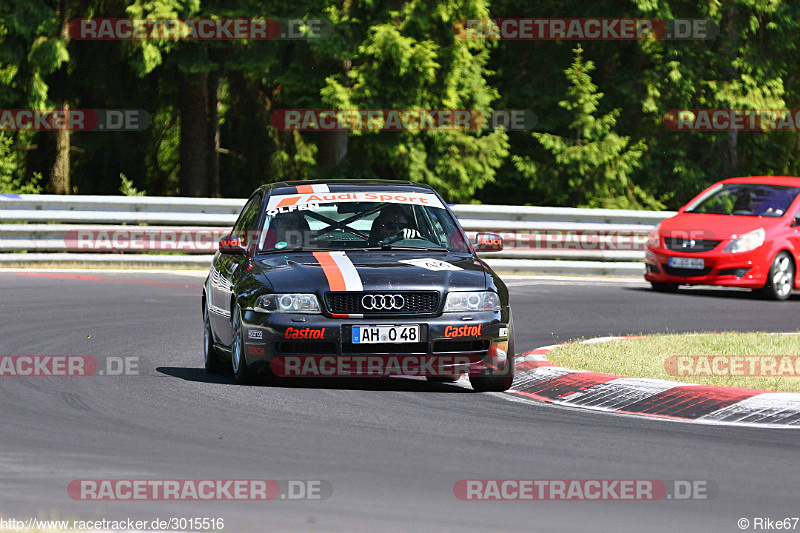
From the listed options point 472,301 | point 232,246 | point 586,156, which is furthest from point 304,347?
point 586,156

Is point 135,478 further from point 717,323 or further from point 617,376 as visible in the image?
point 717,323

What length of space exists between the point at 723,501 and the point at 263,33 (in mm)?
21787

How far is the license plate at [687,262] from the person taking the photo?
1919 cm

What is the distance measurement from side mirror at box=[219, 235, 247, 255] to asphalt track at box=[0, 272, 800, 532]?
3.14 feet

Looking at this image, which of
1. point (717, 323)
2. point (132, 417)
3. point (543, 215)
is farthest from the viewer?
point (543, 215)

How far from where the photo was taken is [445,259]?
34.2 ft

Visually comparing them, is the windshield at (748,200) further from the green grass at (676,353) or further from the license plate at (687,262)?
the green grass at (676,353)

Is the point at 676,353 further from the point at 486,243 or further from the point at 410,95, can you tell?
the point at 410,95

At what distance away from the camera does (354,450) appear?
7680 millimetres

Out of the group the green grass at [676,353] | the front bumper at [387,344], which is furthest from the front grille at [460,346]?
the green grass at [676,353]

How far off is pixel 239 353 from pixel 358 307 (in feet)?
3.31

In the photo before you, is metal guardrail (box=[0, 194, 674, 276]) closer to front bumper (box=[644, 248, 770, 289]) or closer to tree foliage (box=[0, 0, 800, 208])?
front bumper (box=[644, 248, 770, 289])

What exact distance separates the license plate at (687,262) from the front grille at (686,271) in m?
0.04

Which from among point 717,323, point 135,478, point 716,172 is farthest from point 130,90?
point 135,478
